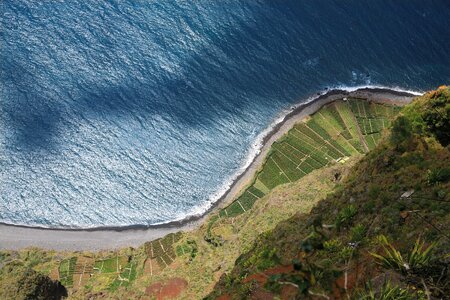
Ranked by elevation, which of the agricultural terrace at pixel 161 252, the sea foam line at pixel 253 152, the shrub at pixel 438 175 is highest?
the shrub at pixel 438 175

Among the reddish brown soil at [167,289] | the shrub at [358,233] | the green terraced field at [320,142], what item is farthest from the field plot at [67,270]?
the shrub at [358,233]

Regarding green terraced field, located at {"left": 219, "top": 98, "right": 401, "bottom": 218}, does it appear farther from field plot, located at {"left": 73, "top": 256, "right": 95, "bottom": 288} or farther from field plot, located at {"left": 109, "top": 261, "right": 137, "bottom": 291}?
field plot, located at {"left": 73, "top": 256, "right": 95, "bottom": 288}

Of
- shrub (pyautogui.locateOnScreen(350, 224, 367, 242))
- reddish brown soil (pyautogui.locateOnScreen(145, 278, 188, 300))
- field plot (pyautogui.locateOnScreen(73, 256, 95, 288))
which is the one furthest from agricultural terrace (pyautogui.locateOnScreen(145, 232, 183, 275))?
shrub (pyautogui.locateOnScreen(350, 224, 367, 242))

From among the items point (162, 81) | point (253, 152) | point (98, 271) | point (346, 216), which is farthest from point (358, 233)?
point (162, 81)

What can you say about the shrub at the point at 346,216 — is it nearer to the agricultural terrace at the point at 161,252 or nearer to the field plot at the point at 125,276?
the agricultural terrace at the point at 161,252

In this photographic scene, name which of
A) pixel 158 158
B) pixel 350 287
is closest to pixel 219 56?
pixel 158 158
